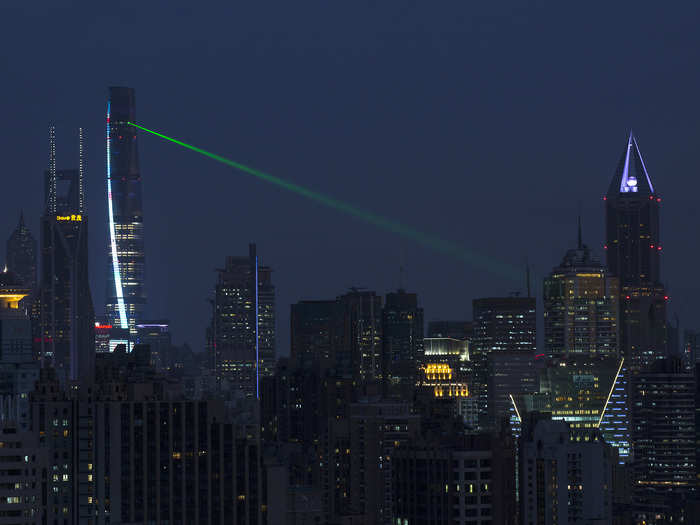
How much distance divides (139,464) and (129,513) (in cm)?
251

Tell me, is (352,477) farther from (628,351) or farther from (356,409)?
(628,351)

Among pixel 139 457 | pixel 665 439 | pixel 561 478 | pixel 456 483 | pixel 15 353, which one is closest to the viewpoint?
pixel 456 483

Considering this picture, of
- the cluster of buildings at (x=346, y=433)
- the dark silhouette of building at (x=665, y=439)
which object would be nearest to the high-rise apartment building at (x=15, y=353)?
the cluster of buildings at (x=346, y=433)

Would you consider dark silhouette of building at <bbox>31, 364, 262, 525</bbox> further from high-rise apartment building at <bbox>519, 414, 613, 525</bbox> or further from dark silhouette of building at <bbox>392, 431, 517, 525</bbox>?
high-rise apartment building at <bbox>519, 414, 613, 525</bbox>

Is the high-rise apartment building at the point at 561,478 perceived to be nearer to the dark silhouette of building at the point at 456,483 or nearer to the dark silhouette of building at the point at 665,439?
the dark silhouette of building at the point at 456,483

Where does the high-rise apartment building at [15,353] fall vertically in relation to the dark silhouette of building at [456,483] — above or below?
above

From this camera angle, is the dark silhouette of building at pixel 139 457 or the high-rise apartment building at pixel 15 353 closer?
the dark silhouette of building at pixel 139 457

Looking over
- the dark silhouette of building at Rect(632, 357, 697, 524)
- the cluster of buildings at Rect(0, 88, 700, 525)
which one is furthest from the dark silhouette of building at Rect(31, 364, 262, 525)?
the dark silhouette of building at Rect(632, 357, 697, 524)

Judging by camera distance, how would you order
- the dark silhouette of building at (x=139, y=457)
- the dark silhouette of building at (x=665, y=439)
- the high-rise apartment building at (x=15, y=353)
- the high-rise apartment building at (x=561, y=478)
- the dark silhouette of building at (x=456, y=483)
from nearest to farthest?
the dark silhouette of building at (x=139, y=457), the dark silhouette of building at (x=456, y=483), the high-rise apartment building at (x=15, y=353), the high-rise apartment building at (x=561, y=478), the dark silhouette of building at (x=665, y=439)

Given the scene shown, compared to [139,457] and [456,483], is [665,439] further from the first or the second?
[139,457]

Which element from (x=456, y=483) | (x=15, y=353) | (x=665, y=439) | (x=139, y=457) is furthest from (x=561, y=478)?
(x=665, y=439)

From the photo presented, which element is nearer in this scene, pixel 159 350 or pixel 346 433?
pixel 346 433

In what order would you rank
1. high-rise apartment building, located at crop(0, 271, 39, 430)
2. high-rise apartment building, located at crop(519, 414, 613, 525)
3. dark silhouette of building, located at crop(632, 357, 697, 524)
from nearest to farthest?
high-rise apartment building, located at crop(0, 271, 39, 430)
high-rise apartment building, located at crop(519, 414, 613, 525)
dark silhouette of building, located at crop(632, 357, 697, 524)

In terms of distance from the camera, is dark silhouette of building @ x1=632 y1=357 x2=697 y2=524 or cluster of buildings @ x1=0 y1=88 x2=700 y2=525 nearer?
cluster of buildings @ x1=0 y1=88 x2=700 y2=525
